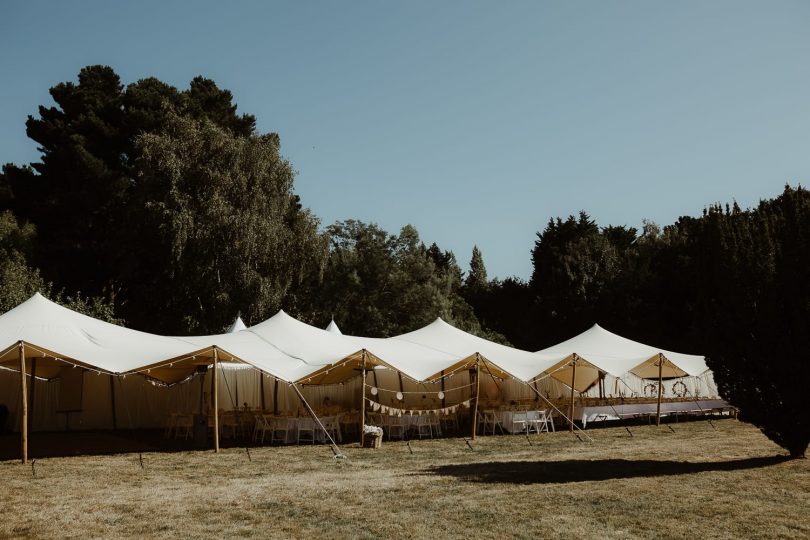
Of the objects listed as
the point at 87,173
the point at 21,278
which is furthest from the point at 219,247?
the point at 87,173

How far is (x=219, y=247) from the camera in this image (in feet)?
82.4

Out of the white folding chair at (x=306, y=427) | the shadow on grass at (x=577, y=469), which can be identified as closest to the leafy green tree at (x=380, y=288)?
the white folding chair at (x=306, y=427)

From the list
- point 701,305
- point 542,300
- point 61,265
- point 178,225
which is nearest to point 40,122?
point 61,265

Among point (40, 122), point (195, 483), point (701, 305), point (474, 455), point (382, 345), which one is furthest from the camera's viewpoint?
point (40, 122)

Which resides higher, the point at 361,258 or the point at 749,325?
the point at 361,258

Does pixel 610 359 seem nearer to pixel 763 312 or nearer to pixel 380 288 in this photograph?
pixel 763 312

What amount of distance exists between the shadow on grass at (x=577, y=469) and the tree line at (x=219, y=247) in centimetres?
710

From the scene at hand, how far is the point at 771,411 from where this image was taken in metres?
10.4

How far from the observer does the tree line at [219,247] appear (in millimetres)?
25016

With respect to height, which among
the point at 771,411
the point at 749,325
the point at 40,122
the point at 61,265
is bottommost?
the point at 771,411

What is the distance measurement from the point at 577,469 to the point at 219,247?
17.3 meters

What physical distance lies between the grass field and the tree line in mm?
8069

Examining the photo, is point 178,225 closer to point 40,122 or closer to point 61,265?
point 61,265

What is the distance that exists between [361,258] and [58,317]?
2037 cm
